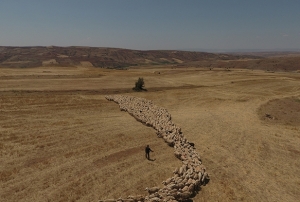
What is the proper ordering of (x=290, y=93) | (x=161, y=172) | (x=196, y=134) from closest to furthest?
(x=161, y=172) → (x=196, y=134) → (x=290, y=93)

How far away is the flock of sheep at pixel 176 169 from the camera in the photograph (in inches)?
586

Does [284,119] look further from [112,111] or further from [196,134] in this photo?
[112,111]

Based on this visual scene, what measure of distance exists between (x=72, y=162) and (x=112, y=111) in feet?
52.2

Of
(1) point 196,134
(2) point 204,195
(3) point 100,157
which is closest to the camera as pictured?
(2) point 204,195

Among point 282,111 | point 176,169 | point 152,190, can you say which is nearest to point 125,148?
point 176,169

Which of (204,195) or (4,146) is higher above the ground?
(4,146)

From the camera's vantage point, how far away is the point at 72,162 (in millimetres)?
18734

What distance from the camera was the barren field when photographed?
16094mm

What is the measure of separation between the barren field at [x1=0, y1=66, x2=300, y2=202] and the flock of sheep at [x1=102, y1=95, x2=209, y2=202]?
2.42 ft

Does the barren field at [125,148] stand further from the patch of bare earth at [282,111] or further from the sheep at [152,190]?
the sheep at [152,190]

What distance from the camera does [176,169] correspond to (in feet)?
57.5

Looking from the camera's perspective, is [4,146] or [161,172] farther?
[4,146]

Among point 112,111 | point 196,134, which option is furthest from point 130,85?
point 196,134

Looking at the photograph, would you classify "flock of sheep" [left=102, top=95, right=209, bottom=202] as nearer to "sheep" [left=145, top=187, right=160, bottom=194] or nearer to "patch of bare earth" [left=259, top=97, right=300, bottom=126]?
"sheep" [left=145, top=187, right=160, bottom=194]
